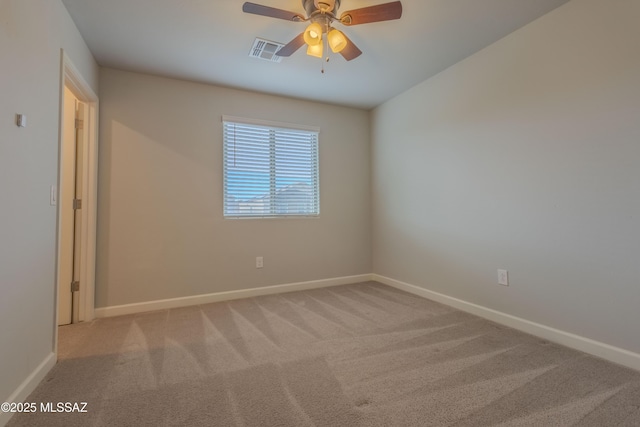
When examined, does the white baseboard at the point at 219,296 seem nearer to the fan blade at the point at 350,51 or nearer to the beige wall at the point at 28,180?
the beige wall at the point at 28,180

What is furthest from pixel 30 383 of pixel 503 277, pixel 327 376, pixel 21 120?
pixel 503 277

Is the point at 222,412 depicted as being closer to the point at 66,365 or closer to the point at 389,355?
the point at 389,355

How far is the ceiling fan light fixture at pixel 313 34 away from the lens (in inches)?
72.5

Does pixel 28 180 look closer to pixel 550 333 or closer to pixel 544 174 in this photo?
pixel 544 174

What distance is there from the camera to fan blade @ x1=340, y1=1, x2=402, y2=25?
5.49ft

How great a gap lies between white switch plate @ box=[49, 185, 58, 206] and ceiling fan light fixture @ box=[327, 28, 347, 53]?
2055mm

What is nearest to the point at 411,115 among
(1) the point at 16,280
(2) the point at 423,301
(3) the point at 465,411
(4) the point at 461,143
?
(4) the point at 461,143

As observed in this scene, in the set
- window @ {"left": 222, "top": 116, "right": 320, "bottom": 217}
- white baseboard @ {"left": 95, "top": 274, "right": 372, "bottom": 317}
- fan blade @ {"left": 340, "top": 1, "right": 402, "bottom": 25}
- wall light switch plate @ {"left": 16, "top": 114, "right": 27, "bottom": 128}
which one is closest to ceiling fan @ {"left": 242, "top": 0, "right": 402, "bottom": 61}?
fan blade @ {"left": 340, "top": 1, "right": 402, "bottom": 25}

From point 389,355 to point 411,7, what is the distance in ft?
8.01

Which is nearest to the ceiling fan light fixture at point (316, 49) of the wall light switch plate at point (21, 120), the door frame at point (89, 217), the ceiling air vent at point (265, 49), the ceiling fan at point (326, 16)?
the ceiling fan at point (326, 16)

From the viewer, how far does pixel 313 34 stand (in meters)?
1.87

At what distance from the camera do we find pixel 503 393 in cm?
150

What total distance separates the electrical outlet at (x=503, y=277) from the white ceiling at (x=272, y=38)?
1999 millimetres

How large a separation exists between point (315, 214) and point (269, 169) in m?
0.83
